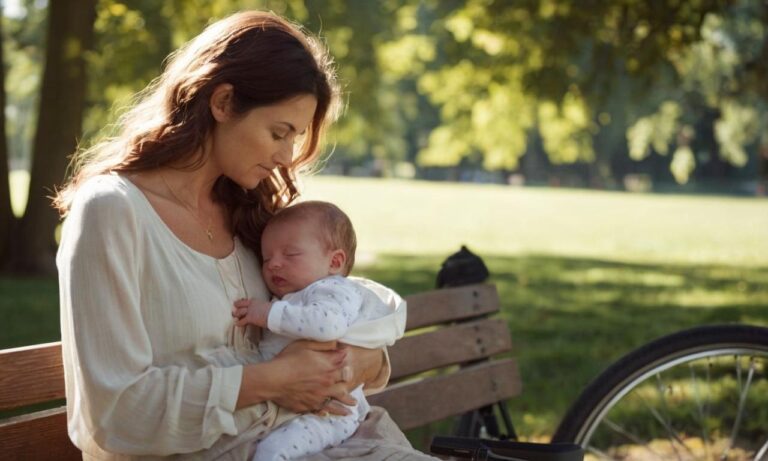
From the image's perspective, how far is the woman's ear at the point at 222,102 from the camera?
7.94 feet

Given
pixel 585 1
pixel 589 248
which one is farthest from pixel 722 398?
pixel 589 248

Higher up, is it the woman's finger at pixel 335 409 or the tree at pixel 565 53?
the tree at pixel 565 53

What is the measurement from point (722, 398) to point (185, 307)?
4550 mm

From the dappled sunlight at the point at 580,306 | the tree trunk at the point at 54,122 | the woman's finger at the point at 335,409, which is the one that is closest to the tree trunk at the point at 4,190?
the tree trunk at the point at 54,122

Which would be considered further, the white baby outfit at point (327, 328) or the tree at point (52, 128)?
the tree at point (52, 128)

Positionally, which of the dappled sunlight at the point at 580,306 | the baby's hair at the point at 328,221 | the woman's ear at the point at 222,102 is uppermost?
the woman's ear at the point at 222,102

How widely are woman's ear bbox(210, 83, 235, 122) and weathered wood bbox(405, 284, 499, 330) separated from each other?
3.58 feet

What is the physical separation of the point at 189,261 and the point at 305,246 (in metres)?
0.30

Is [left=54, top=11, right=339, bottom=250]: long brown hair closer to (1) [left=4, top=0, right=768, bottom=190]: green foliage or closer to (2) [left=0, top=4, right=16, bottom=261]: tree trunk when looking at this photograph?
(1) [left=4, top=0, right=768, bottom=190]: green foliage

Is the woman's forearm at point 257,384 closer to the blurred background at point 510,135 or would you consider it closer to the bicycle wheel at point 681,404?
the blurred background at point 510,135

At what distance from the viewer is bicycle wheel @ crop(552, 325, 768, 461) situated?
3.03 metres

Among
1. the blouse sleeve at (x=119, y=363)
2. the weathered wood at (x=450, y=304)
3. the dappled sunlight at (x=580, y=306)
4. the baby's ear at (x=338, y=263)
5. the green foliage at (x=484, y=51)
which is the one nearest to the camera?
the blouse sleeve at (x=119, y=363)

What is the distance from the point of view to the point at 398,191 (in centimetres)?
4388

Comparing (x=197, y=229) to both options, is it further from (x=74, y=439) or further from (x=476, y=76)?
(x=476, y=76)
